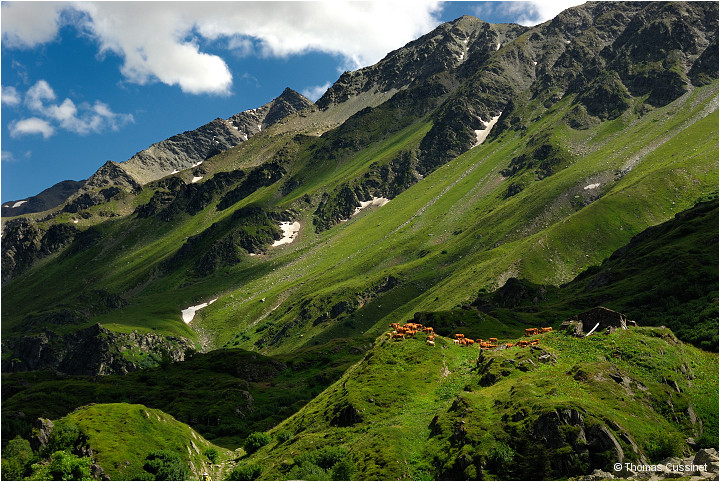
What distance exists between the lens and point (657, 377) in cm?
5347

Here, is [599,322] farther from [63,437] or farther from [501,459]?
[63,437]

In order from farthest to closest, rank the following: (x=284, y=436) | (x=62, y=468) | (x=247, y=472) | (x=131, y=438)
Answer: (x=284, y=436) < (x=131, y=438) < (x=247, y=472) < (x=62, y=468)

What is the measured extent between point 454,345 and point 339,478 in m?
35.9

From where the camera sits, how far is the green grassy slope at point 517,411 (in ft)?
144

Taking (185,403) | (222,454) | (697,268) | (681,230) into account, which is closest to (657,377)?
(222,454)

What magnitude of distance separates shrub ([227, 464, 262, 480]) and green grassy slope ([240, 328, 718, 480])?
6.05ft

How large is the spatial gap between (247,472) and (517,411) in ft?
96.1

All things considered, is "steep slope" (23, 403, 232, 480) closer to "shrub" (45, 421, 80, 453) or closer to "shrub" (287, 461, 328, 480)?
"shrub" (45, 421, 80, 453)

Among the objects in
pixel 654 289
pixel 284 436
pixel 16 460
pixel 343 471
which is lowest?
pixel 654 289

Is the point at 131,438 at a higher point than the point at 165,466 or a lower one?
higher

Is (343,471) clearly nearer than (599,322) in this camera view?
Yes

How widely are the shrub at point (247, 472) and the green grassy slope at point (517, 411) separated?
1844 mm

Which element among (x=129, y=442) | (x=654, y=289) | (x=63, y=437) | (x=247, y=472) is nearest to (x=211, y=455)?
(x=129, y=442)

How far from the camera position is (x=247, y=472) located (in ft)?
192
